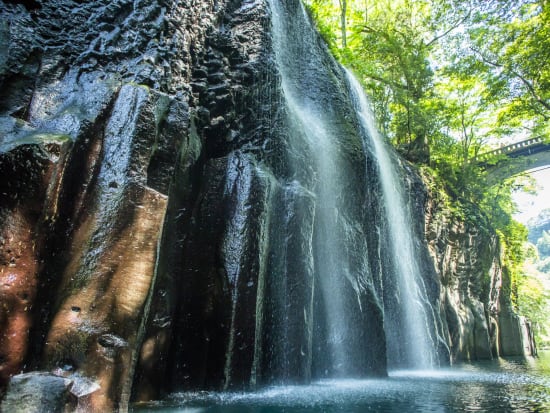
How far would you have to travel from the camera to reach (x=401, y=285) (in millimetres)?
10805

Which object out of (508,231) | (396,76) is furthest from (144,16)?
(508,231)

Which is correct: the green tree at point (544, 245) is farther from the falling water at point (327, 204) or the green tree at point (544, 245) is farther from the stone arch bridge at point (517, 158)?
the falling water at point (327, 204)

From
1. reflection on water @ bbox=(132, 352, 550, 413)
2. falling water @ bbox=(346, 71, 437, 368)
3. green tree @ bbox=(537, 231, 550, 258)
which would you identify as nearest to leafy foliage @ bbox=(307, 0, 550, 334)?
falling water @ bbox=(346, 71, 437, 368)

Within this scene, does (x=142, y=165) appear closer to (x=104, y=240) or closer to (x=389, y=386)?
(x=104, y=240)

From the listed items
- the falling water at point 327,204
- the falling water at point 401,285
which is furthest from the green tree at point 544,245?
the falling water at point 327,204

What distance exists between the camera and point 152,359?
468 cm

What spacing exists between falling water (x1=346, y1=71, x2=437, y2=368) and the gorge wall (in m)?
1.94

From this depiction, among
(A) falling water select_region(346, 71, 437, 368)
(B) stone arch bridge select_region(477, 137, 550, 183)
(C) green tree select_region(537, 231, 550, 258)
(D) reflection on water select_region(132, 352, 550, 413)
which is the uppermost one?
(C) green tree select_region(537, 231, 550, 258)

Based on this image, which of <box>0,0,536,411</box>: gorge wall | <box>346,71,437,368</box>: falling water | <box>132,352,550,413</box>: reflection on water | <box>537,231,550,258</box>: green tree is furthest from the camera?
<box>537,231,550,258</box>: green tree

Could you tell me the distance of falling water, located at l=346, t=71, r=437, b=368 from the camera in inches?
398

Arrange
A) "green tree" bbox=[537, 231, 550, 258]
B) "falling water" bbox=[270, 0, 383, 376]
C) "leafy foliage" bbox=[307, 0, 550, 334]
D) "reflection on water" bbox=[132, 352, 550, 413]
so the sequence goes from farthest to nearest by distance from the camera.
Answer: "green tree" bbox=[537, 231, 550, 258] → "leafy foliage" bbox=[307, 0, 550, 334] → "falling water" bbox=[270, 0, 383, 376] → "reflection on water" bbox=[132, 352, 550, 413]

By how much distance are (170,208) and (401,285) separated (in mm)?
7799

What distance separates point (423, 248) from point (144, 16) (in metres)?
11.7

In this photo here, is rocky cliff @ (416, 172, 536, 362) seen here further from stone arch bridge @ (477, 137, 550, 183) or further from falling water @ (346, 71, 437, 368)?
stone arch bridge @ (477, 137, 550, 183)
